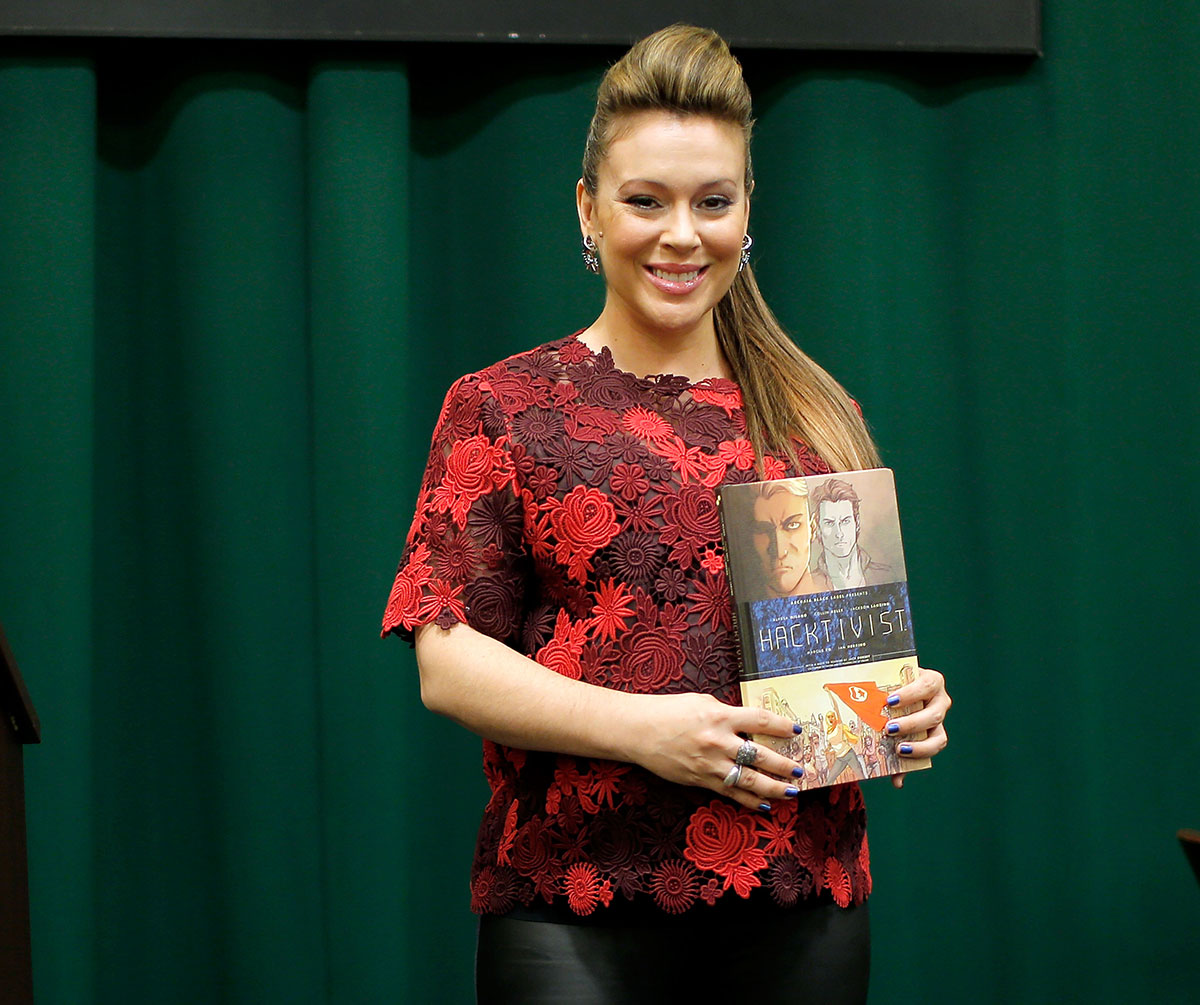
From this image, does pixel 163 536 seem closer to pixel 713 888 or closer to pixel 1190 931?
pixel 713 888

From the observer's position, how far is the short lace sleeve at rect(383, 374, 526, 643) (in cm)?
122

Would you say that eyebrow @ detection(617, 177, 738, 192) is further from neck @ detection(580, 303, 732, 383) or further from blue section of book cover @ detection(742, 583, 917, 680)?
blue section of book cover @ detection(742, 583, 917, 680)

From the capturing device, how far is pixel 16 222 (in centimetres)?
207

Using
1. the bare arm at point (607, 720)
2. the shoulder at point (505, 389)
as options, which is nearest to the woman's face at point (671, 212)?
the shoulder at point (505, 389)

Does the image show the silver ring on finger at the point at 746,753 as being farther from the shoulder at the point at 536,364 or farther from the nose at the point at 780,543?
the shoulder at the point at 536,364

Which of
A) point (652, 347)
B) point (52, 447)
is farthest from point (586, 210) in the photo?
point (52, 447)

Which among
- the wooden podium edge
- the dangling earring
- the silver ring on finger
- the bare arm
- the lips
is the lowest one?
the silver ring on finger

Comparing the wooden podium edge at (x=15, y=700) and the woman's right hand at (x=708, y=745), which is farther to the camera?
the wooden podium edge at (x=15, y=700)

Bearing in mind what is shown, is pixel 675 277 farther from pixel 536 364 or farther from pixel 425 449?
pixel 425 449

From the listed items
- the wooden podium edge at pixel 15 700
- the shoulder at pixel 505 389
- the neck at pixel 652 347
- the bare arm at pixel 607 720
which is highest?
the neck at pixel 652 347

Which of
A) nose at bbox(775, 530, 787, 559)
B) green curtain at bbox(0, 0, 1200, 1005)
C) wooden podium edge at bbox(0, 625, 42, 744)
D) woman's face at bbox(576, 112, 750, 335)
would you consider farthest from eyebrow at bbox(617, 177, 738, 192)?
green curtain at bbox(0, 0, 1200, 1005)

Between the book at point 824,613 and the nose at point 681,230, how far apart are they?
26 cm

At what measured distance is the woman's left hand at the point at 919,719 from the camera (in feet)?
4.08

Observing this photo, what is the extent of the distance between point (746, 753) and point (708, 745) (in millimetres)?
38
